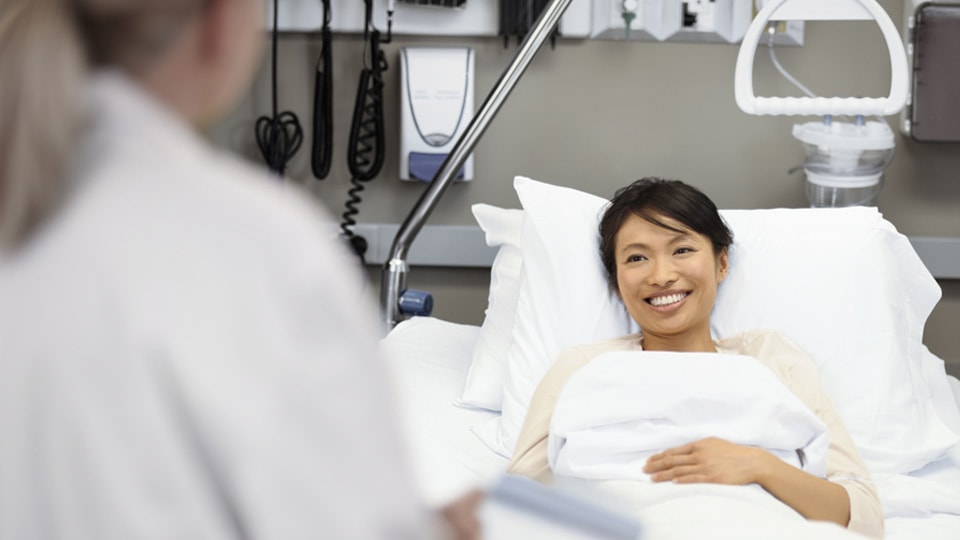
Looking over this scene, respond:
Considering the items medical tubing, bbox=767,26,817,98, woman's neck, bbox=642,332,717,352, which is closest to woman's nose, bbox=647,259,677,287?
woman's neck, bbox=642,332,717,352

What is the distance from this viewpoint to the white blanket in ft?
5.90

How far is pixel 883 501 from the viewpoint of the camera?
1.91 metres

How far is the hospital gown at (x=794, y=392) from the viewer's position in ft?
5.87

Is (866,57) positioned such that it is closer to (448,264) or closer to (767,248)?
(767,248)

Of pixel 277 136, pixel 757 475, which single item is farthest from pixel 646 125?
pixel 757 475

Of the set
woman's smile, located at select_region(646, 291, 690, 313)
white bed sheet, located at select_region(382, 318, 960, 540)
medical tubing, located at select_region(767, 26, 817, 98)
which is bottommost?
white bed sheet, located at select_region(382, 318, 960, 540)

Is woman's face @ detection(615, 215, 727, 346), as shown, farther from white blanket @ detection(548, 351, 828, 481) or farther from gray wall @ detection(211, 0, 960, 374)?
gray wall @ detection(211, 0, 960, 374)

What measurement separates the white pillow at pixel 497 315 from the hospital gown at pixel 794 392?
25 centimetres

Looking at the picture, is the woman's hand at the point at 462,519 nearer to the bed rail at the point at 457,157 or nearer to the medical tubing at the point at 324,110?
the bed rail at the point at 457,157

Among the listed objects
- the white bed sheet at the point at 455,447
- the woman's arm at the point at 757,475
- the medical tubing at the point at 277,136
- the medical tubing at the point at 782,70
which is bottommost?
the white bed sheet at the point at 455,447

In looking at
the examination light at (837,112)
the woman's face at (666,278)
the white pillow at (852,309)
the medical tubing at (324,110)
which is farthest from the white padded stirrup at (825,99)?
the medical tubing at (324,110)

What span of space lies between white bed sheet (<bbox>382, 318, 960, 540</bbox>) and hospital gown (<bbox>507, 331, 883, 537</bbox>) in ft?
0.22

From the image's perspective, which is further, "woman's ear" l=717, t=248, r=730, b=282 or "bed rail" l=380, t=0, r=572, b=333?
"bed rail" l=380, t=0, r=572, b=333

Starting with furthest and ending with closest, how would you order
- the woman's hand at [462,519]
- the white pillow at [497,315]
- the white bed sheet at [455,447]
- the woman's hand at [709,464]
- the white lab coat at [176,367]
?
the white pillow at [497,315], the white bed sheet at [455,447], the woman's hand at [709,464], the woman's hand at [462,519], the white lab coat at [176,367]
